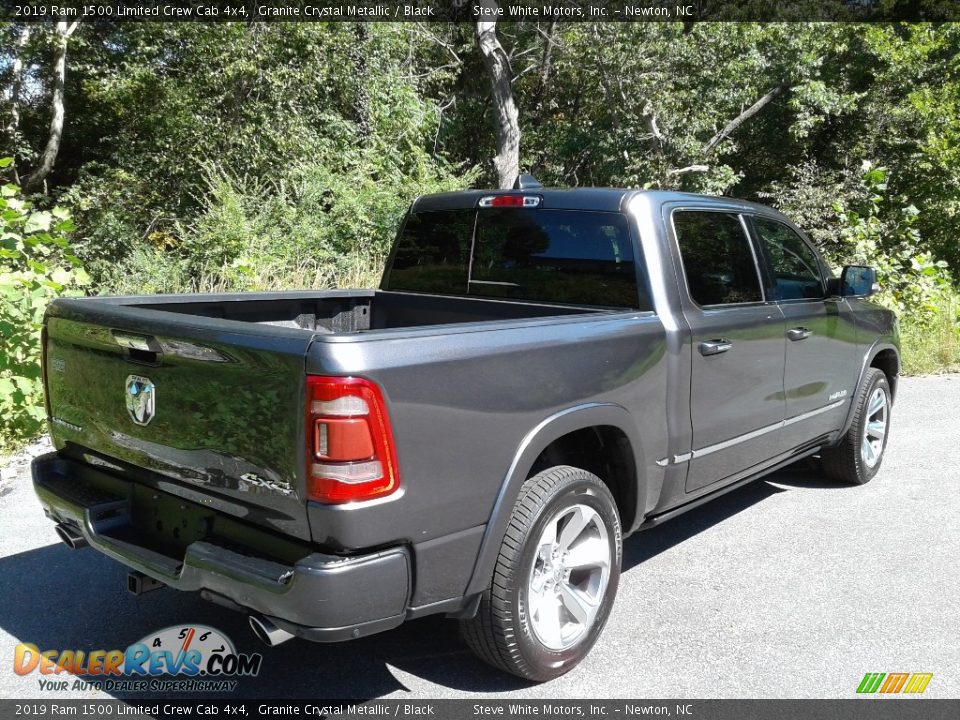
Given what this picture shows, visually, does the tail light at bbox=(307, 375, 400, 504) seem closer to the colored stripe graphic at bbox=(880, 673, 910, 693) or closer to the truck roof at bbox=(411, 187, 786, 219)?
the truck roof at bbox=(411, 187, 786, 219)

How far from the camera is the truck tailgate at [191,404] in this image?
259 cm

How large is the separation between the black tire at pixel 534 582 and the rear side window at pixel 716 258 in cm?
123

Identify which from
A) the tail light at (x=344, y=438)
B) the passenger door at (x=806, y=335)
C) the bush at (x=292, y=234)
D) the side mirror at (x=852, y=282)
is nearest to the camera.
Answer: the tail light at (x=344, y=438)

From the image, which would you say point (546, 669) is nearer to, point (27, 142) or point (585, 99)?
point (27, 142)

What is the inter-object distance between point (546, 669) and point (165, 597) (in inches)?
74.4

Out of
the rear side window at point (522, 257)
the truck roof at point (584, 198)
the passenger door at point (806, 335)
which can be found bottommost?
the passenger door at point (806, 335)

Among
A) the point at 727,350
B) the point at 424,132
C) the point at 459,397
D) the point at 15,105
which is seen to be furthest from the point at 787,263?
the point at 15,105

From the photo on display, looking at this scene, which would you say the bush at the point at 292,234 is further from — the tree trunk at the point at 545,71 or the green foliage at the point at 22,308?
the tree trunk at the point at 545,71

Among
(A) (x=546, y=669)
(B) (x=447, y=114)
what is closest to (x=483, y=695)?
(A) (x=546, y=669)

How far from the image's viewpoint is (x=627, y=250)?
3881 mm

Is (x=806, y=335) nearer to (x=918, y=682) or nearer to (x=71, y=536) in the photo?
(x=918, y=682)

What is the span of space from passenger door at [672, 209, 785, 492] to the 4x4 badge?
229 cm

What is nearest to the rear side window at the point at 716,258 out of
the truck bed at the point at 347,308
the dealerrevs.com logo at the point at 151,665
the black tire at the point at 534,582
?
the truck bed at the point at 347,308

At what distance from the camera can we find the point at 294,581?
253cm
